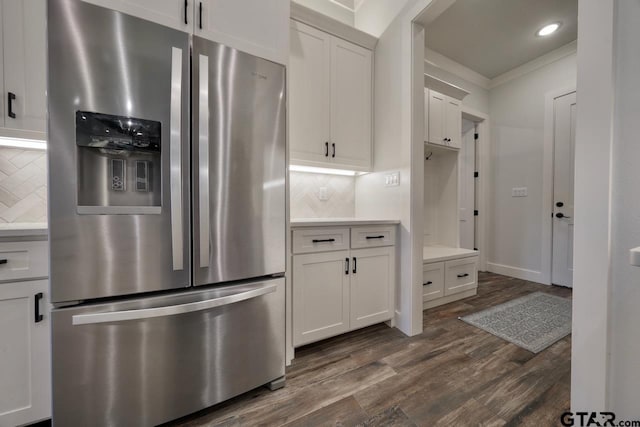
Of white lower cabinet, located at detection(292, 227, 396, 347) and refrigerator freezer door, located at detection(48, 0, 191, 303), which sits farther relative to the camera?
white lower cabinet, located at detection(292, 227, 396, 347)

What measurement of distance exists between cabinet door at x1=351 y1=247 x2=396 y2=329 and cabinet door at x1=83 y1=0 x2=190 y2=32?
1667mm

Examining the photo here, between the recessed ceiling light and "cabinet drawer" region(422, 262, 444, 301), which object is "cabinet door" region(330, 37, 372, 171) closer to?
"cabinet drawer" region(422, 262, 444, 301)

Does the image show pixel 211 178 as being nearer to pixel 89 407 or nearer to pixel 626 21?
pixel 89 407

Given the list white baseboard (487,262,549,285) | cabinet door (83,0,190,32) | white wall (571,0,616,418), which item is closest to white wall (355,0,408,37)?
white wall (571,0,616,418)

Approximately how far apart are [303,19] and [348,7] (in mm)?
1100

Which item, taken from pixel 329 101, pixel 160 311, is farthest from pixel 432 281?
pixel 160 311

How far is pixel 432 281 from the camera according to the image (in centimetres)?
250

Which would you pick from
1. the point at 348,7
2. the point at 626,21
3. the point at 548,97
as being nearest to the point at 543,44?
the point at 548,97

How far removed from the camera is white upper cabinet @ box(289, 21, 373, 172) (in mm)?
1936

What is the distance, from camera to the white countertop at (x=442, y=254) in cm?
250

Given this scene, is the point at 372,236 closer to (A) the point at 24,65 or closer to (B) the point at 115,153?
(B) the point at 115,153

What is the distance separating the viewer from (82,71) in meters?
0.94

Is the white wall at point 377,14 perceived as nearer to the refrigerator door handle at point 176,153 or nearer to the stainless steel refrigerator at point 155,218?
the stainless steel refrigerator at point 155,218

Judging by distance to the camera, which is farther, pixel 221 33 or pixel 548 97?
pixel 548 97
